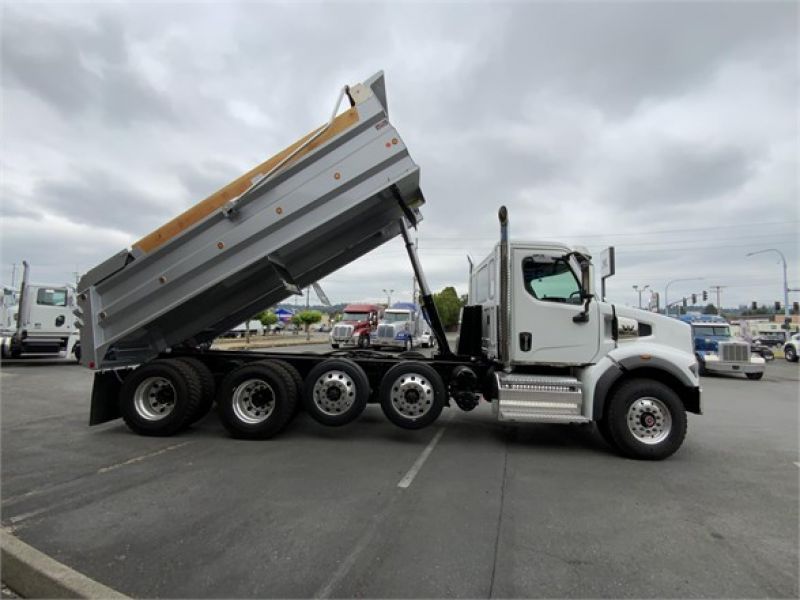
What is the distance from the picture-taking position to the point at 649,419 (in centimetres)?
545

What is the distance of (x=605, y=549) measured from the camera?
3201 millimetres

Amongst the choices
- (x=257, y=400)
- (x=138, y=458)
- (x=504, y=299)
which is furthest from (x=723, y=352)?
(x=138, y=458)

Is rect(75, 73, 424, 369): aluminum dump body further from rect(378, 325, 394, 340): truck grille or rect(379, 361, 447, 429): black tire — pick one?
→ rect(378, 325, 394, 340): truck grille

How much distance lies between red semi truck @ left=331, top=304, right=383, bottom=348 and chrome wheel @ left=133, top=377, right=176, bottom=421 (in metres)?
17.5

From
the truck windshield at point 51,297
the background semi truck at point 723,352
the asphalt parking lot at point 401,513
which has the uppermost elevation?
the truck windshield at point 51,297

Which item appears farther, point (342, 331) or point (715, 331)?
point (342, 331)

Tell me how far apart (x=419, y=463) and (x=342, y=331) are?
20.4 metres

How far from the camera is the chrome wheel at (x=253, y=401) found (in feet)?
19.8

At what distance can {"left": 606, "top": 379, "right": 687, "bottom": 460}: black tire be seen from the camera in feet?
17.6

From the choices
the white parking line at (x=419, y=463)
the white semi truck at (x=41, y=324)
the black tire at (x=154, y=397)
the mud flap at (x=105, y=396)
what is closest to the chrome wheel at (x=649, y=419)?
the white parking line at (x=419, y=463)

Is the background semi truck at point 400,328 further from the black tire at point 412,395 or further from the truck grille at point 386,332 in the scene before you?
the black tire at point 412,395

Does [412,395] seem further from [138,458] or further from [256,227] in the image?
[138,458]

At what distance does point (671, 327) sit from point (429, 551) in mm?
4489

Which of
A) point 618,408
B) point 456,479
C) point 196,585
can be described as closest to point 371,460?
point 456,479
